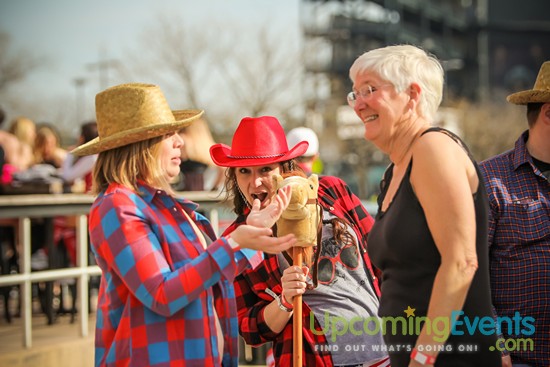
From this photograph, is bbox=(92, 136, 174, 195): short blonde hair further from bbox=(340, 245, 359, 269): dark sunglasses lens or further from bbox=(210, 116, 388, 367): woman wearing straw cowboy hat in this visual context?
bbox=(340, 245, 359, 269): dark sunglasses lens

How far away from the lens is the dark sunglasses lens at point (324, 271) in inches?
139

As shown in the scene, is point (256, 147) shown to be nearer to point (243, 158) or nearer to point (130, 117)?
point (243, 158)

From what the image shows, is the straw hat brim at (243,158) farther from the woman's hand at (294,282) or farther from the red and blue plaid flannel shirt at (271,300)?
the woman's hand at (294,282)

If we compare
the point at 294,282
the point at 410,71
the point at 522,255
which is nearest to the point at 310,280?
the point at 294,282

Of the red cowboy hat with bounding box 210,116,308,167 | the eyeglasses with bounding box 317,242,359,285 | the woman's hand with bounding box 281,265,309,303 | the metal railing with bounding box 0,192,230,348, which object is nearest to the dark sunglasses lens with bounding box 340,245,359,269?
the eyeglasses with bounding box 317,242,359,285

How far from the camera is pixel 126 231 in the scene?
9.61 ft

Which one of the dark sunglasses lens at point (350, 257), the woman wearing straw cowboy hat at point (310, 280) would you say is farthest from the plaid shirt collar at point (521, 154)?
the dark sunglasses lens at point (350, 257)

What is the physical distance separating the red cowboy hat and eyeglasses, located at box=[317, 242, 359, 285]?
0.53m

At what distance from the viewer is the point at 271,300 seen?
361 cm

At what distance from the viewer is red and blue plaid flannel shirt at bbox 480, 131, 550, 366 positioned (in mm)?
3566

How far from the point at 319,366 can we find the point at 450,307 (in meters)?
1.02

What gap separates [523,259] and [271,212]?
136cm

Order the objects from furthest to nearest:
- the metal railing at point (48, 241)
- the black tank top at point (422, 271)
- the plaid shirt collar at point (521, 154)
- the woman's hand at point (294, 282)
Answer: the metal railing at point (48, 241)
the plaid shirt collar at point (521, 154)
the woman's hand at point (294, 282)
the black tank top at point (422, 271)

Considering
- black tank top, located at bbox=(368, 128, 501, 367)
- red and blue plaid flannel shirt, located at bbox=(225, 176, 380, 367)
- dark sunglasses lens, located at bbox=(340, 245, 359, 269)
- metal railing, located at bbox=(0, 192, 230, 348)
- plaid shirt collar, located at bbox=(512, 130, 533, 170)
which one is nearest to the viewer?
black tank top, located at bbox=(368, 128, 501, 367)
